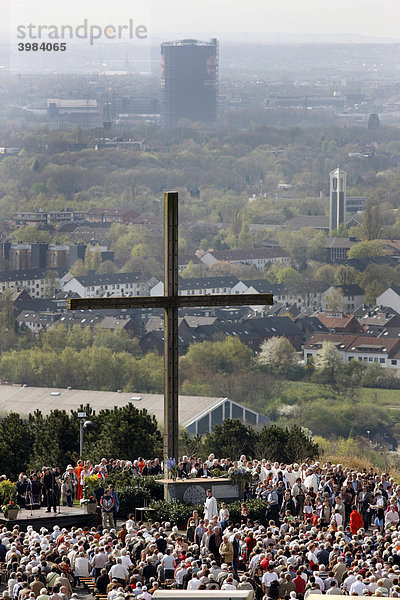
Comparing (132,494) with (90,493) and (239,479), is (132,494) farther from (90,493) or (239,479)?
(239,479)

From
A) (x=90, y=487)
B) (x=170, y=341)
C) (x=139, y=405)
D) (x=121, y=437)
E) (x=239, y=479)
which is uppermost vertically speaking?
(x=170, y=341)

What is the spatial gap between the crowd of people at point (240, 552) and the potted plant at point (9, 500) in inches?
97.8

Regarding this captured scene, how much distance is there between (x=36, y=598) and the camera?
852 inches

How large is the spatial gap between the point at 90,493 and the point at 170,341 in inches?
188

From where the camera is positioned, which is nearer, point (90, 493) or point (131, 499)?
point (131, 499)

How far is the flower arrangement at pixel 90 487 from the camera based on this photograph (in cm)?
3278

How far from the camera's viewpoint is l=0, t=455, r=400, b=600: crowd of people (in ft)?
74.9

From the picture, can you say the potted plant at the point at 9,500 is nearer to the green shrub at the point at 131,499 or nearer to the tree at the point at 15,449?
the green shrub at the point at 131,499

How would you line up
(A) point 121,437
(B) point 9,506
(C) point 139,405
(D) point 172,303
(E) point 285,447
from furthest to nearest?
(C) point 139,405 → (E) point 285,447 → (A) point 121,437 → (D) point 172,303 → (B) point 9,506

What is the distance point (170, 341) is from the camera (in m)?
33.4

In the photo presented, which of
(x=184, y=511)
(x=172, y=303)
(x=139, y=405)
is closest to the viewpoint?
(x=184, y=511)

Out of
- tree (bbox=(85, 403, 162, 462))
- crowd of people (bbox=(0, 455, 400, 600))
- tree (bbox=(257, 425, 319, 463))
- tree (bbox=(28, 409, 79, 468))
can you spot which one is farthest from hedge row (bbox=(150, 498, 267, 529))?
tree (bbox=(257, 425, 319, 463))

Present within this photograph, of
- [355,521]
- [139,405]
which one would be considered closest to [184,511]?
[355,521]

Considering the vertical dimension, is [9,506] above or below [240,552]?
below
